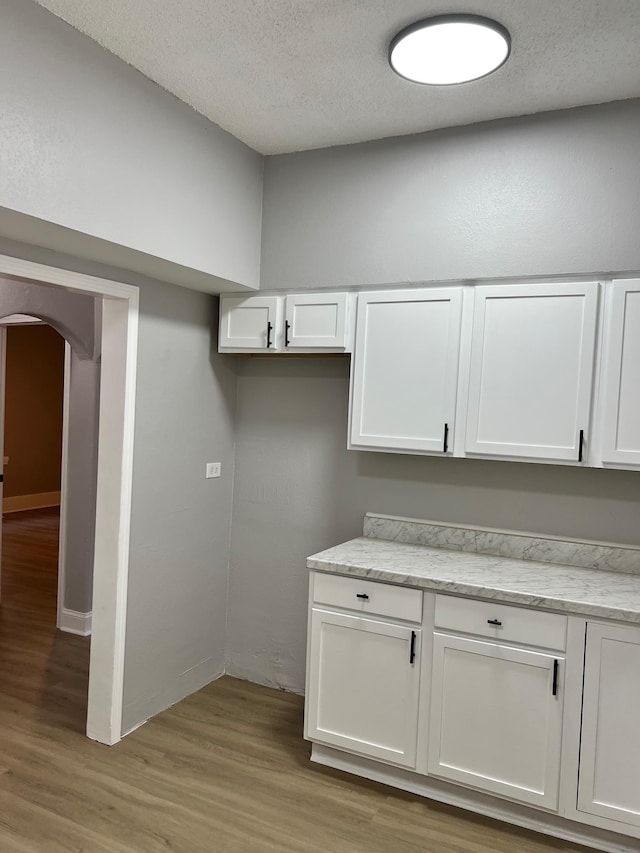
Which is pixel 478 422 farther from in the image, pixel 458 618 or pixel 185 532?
pixel 185 532

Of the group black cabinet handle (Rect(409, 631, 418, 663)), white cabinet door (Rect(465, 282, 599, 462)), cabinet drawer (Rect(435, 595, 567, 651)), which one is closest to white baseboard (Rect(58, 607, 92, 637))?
black cabinet handle (Rect(409, 631, 418, 663))

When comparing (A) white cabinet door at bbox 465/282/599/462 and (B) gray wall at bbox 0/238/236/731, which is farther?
(B) gray wall at bbox 0/238/236/731

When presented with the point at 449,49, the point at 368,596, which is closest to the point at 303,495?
the point at 368,596

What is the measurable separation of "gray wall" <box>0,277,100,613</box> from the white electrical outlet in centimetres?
116

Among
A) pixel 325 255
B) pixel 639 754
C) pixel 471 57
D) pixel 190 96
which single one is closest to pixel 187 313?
pixel 325 255

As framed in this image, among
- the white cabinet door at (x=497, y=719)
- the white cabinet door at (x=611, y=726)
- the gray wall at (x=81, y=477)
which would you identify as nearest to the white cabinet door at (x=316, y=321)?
the white cabinet door at (x=497, y=719)

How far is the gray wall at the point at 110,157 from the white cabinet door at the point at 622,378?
1672 millimetres

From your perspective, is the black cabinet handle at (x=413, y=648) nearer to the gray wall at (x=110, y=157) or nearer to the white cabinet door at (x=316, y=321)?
the white cabinet door at (x=316, y=321)

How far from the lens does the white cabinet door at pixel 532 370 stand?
102 inches

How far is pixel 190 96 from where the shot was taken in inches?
104

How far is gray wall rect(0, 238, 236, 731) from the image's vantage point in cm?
308

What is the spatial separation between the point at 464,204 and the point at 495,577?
1.57m

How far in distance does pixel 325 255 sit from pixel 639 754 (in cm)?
238

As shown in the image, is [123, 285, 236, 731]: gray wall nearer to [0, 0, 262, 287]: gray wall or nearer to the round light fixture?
[0, 0, 262, 287]: gray wall
